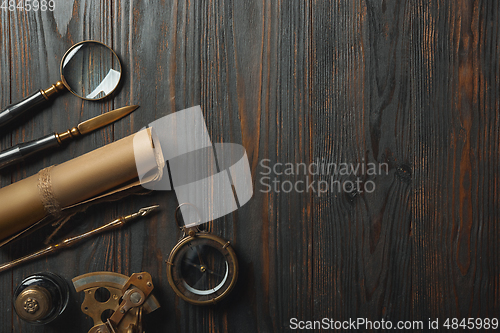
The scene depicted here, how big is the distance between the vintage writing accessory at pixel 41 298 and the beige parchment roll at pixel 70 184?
14 centimetres

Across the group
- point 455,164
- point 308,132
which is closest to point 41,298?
point 308,132

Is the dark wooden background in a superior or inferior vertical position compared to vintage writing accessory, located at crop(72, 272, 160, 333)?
superior

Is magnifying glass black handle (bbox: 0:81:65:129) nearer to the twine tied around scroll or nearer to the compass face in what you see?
the twine tied around scroll

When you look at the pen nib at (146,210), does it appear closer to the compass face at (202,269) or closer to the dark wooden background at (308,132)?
the dark wooden background at (308,132)

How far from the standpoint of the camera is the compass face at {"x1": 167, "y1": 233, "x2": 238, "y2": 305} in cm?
94

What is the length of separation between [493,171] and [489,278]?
0.29 meters

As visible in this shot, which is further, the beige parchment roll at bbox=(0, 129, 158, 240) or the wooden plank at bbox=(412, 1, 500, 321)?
the wooden plank at bbox=(412, 1, 500, 321)

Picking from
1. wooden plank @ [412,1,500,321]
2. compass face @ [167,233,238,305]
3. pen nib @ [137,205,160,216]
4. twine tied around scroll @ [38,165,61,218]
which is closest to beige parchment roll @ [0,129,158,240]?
twine tied around scroll @ [38,165,61,218]

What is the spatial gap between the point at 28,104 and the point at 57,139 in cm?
12

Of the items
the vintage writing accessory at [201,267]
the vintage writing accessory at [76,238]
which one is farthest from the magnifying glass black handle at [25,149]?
the vintage writing accessory at [201,267]

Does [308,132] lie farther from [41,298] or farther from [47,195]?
[41,298]

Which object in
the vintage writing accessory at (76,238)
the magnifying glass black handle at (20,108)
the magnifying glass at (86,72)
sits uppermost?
the magnifying glass at (86,72)

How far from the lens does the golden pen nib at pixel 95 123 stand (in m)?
0.95

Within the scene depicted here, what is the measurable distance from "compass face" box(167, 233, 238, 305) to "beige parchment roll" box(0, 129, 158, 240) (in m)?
0.23
